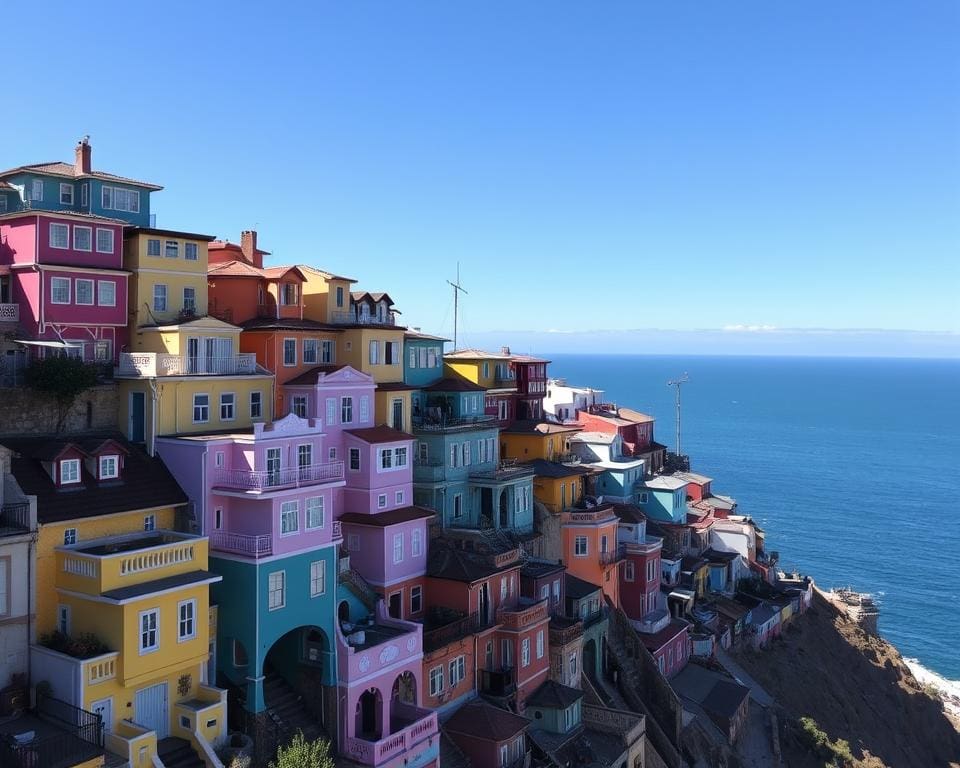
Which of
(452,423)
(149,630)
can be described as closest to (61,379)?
(149,630)

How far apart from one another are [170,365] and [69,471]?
6.40 metres

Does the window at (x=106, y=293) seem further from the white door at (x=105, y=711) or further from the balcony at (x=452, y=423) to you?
the balcony at (x=452, y=423)

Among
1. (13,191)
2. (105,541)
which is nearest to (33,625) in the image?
(105,541)

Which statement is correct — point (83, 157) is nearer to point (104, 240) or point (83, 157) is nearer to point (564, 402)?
point (104, 240)

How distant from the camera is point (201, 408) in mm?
35406

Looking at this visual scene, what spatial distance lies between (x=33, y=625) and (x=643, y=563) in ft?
126

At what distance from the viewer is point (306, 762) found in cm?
2770

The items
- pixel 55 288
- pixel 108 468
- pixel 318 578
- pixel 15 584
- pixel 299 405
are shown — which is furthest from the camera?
pixel 299 405

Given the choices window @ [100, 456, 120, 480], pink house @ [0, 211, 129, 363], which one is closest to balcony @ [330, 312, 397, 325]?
pink house @ [0, 211, 129, 363]

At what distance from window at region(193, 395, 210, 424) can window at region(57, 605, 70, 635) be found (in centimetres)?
945

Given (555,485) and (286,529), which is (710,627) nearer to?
(555,485)

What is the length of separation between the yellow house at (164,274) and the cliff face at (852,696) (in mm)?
45693

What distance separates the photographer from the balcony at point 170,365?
3419 cm

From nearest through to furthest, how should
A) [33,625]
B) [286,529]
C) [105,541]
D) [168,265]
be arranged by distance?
1. [33,625]
2. [105,541]
3. [286,529]
4. [168,265]
